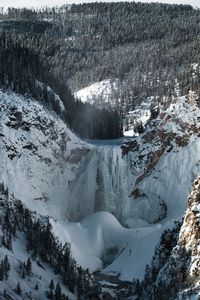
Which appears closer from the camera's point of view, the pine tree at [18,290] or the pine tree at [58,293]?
the pine tree at [18,290]

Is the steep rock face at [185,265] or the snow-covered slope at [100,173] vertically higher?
the snow-covered slope at [100,173]

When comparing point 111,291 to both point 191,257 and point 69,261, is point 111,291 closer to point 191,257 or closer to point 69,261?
point 69,261

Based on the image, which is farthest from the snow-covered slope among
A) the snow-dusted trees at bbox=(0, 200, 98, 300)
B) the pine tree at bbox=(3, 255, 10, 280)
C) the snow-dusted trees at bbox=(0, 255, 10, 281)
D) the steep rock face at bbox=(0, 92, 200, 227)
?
the snow-dusted trees at bbox=(0, 255, 10, 281)

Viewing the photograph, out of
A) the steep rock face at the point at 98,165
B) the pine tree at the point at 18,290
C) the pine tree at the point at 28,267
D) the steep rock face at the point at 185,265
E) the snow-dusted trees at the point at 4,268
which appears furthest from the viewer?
the steep rock face at the point at 98,165

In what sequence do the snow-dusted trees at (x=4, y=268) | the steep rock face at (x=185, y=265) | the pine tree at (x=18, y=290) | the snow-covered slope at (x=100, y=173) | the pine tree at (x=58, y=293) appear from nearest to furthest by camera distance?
the steep rock face at (x=185, y=265) → the pine tree at (x=18, y=290) → the snow-dusted trees at (x=4, y=268) → the pine tree at (x=58, y=293) → the snow-covered slope at (x=100, y=173)

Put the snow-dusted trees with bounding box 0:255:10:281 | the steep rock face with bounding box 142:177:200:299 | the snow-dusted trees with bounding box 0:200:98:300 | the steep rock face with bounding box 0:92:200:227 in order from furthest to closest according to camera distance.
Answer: the steep rock face with bounding box 0:92:200:227 < the snow-dusted trees with bounding box 0:200:98:300 < the snow-dusted trees with bounding box 0:255:10:281 < the steep rock face with bounding box 142:177:200:299

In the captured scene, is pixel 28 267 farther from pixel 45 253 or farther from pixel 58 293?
pixel 45 253

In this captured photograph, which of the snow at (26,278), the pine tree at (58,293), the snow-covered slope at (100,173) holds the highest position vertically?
the snow-covered slope at (100,173)

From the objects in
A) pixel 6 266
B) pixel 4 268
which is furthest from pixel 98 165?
pixel 4 268

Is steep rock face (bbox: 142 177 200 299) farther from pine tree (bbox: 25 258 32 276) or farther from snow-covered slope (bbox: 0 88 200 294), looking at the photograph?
snow-covered slope (bbox: 0 88 200 294)

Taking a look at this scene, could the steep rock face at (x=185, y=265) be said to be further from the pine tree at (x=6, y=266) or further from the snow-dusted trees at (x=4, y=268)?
the pine tree at (x=6, y=266)

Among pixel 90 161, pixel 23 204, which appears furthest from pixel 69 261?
pixel 90 161

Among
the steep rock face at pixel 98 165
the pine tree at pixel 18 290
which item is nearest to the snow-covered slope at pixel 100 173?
the steep rock face at pixel 98 165
